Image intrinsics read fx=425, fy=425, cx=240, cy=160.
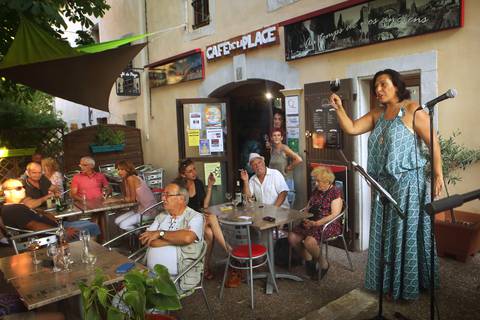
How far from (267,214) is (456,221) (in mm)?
2122

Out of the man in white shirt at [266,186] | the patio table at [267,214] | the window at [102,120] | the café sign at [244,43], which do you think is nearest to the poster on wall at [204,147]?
the café sign at [244,43]

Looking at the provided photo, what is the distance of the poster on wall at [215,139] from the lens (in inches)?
319

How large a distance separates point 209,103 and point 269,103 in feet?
4.03

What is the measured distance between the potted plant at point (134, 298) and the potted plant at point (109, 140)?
900cm

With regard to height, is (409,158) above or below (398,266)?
above

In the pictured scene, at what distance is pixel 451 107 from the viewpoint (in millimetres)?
4664

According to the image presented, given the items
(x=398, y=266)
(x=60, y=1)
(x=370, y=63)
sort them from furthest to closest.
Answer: (x=60, y=1) → (x=370, y=63) → (x=398, y=266)

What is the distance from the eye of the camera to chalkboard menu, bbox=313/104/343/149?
18.5 feet

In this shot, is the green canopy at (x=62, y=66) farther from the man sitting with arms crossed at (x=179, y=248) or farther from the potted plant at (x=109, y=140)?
the potted plant at (x=109, y=140)

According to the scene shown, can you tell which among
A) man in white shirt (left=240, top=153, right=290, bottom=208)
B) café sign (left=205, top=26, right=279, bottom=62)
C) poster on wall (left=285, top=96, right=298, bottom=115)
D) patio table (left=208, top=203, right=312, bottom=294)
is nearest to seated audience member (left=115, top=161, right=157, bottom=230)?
patio table (left=208, top=203, right=312, bottom=294)

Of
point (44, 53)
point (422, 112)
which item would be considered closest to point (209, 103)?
point (44, 53)

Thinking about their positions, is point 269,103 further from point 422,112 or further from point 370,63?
point 422,112

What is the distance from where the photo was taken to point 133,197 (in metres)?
5.96

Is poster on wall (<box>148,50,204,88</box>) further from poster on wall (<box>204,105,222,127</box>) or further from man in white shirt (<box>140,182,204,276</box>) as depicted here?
man in white shirt (<box>140,182,204,276</box>)
